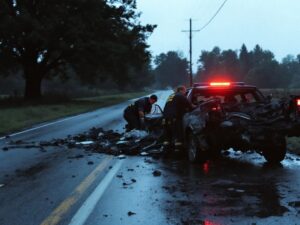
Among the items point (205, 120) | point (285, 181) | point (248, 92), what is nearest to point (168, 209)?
point (285, 181)

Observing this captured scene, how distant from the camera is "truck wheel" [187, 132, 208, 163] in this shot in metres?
10.8

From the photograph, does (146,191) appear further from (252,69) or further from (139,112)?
(252,69)

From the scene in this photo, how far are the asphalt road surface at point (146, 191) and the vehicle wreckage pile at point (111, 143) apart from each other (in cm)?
77

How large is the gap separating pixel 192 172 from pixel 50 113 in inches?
916

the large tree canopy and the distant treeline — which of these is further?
the distant treeline

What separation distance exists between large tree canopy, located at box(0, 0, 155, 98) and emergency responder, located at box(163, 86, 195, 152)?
95.0ft

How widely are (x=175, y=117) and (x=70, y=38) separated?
32198 millimetres

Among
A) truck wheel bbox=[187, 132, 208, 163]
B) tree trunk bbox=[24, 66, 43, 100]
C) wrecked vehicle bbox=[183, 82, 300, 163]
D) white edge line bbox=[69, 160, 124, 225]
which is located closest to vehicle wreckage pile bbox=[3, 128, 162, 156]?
truck wheel bbox=[187, 132, 208, 163]

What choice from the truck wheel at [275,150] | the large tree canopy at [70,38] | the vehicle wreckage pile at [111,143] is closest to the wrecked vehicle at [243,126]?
the truck wheel at [275,150]

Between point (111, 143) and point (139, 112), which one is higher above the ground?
point (139, 112)

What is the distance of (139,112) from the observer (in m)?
16.3

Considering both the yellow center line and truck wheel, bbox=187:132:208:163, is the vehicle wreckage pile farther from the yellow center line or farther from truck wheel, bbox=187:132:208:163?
the yellow center line

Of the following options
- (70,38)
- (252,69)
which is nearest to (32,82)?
(70,38)

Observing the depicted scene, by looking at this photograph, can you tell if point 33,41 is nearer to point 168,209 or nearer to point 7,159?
point 7,159
